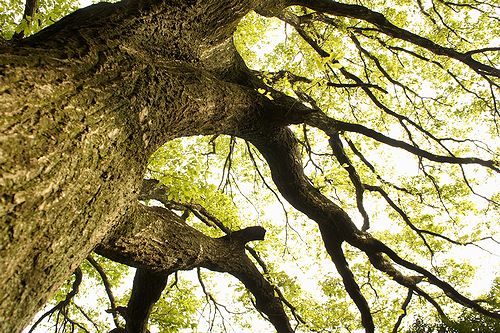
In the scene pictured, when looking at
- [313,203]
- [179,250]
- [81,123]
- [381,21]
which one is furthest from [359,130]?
[81,123]

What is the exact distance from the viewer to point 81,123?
213cm

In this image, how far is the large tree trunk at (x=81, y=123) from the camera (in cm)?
172

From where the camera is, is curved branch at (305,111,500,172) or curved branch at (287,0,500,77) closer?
curved branch at (305,111,500,172)

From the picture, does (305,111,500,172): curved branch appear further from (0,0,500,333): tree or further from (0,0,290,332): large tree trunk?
(0,0,290,332): large tree trunk

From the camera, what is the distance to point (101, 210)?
2.40m

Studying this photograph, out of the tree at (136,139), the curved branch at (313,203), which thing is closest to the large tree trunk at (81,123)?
the tree at (136,139)

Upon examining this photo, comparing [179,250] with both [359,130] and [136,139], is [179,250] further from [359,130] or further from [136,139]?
[359,130]

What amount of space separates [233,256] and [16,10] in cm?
690

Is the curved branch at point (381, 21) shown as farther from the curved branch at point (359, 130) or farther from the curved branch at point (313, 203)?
the curved branch at point (313, 203)

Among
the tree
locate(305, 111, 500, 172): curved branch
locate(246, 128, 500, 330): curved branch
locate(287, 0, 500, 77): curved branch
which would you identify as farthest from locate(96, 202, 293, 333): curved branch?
locate(287, 0, 500, 77): curved branch

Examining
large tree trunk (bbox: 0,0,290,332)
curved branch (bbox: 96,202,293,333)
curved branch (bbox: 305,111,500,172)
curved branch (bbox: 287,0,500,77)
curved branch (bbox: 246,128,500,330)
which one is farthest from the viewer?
curved branch (bbox: 246,128,500,330)

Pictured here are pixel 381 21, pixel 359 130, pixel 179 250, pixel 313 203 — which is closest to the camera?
pixel 179 250

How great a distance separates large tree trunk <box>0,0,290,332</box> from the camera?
1.72 meters

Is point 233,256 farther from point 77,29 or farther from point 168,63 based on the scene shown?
point 77,29
